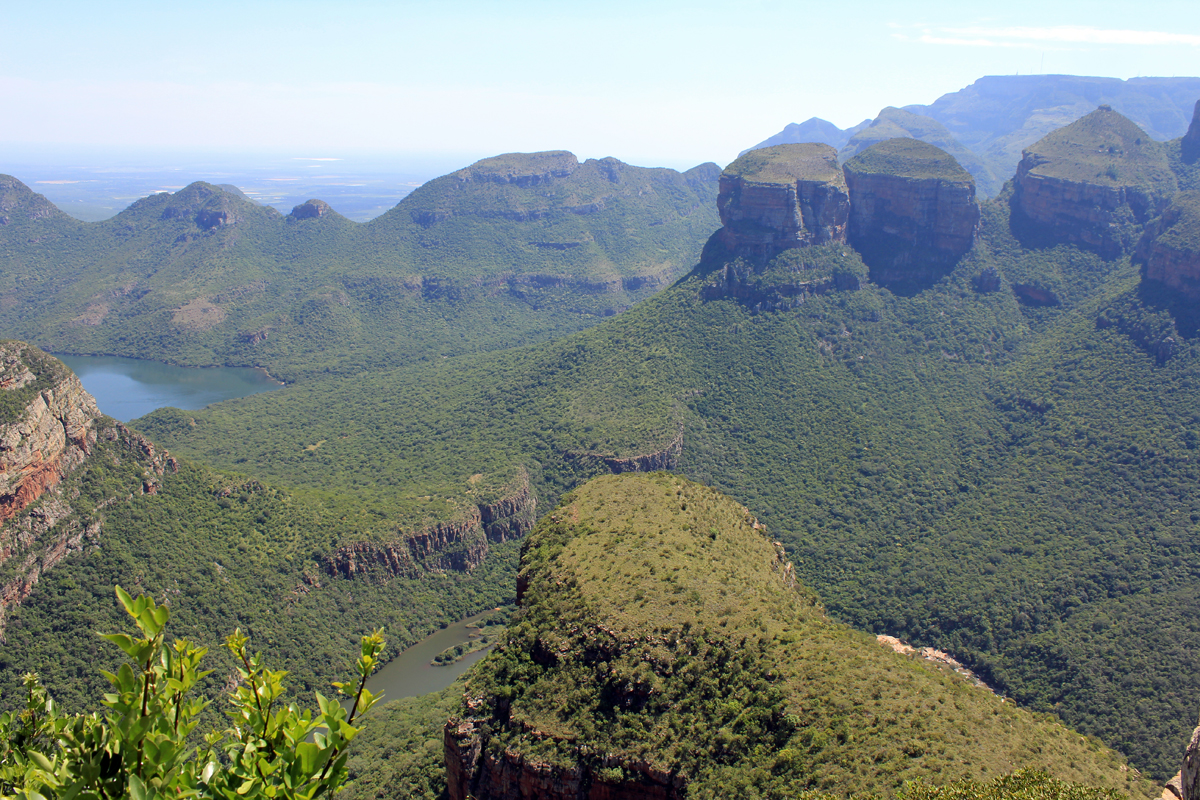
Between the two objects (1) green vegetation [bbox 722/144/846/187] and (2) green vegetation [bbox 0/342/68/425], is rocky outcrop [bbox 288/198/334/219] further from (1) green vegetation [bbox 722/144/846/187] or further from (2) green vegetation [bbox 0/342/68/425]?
(2) green vegetation [bbox 0/342/68/425]

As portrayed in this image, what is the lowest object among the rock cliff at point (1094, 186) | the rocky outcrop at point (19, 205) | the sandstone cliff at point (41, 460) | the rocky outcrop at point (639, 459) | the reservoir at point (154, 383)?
the rocky outcrop at point (639, 459)

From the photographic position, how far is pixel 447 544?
77.8 meters

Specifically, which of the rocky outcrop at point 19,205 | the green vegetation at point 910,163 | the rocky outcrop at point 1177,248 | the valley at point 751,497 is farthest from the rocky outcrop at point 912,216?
the rocky outcrop at point 19,205

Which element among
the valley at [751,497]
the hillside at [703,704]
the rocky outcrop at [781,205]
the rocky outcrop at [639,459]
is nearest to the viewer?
the hillside at [703,704]

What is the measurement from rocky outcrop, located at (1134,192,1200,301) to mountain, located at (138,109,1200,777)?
3199mm

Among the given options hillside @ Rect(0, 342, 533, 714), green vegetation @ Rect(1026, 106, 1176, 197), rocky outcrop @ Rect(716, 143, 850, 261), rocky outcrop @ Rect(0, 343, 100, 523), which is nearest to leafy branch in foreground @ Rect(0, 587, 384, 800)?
hillside @ Rect(0, 342, 533, 714)

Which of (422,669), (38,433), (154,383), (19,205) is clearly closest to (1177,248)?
(422,669)

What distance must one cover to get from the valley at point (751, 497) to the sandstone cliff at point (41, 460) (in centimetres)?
26

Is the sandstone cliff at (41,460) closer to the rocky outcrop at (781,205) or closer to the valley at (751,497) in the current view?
the valley at (751,497)

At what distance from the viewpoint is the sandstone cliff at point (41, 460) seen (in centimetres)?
5253

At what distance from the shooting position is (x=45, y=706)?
38.6 feet

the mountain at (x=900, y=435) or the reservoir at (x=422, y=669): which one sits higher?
the mountain at (x=900, y=435)

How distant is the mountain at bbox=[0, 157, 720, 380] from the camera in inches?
6102

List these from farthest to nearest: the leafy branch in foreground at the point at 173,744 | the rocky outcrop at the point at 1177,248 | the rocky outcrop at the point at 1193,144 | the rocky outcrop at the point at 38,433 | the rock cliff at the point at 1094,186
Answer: the rocky outcrop at the point at 1193,144
the rock cliff at the point at 1094,186
the rocky outcrop at the point at 1177,248
the rocky outcrop at the point at 38,433
the leafy branch in foreground at the point at 173,744
